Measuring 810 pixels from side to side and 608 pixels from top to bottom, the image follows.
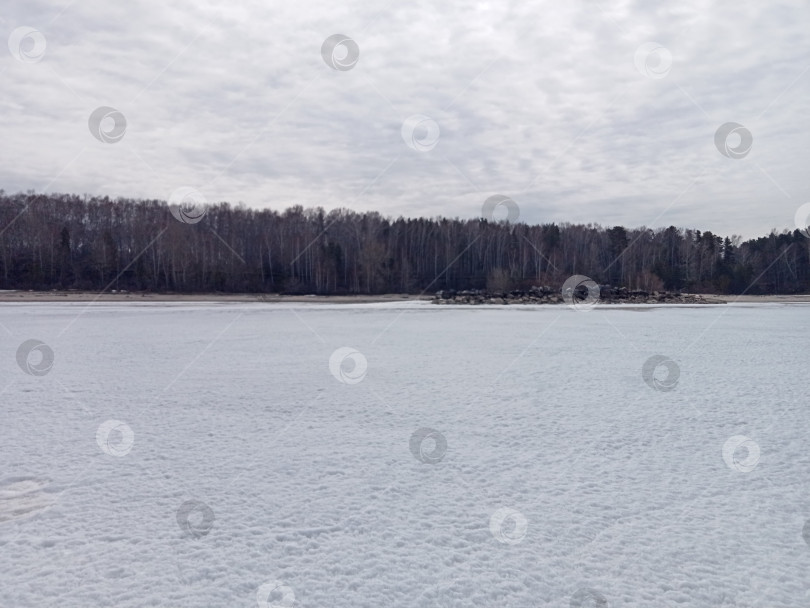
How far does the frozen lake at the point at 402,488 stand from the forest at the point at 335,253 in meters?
44.4

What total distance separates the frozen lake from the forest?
4441cm

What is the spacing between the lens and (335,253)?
6212cm

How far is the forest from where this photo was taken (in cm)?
5809

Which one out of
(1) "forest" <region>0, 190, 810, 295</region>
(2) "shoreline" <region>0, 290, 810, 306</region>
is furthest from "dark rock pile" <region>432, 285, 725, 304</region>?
(1) "forest" <region>0, 190, 810, 295</region>

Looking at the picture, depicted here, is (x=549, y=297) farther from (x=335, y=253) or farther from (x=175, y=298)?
(x=335, y=253)

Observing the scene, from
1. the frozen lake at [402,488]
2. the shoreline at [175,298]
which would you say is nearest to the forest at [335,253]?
the shoreline at [175,298]

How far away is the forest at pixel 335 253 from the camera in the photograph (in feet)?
191

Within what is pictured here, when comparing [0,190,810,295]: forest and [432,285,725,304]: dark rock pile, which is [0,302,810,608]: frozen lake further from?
[0,190,810,295]: forest

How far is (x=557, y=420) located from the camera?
629 centimetres

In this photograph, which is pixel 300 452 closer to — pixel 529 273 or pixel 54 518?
pixel 54 518

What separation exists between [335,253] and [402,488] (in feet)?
193

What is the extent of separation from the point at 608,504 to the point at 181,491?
3049mm

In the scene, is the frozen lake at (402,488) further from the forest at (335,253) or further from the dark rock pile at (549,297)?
the forest at (335,253)

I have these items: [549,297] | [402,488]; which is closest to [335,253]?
Result: [549,297]
